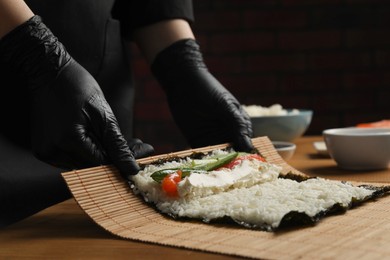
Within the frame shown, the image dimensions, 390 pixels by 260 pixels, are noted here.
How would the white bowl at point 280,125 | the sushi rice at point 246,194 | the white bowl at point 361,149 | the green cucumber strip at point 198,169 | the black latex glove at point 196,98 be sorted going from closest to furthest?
1. the sushi rice at point 246,194
2. the green cucumber strip at point 198,169
3. the white bowl at point 361,149
4. the black latex glove at point 196,98
5. the white bowl at point 280,125

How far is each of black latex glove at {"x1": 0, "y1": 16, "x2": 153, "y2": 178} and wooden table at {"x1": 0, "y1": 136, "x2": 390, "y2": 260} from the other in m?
0.12

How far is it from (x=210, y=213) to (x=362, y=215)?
0.87 ft

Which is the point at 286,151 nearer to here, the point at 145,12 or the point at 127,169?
the point at 145,12

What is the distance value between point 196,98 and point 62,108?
0.61 m

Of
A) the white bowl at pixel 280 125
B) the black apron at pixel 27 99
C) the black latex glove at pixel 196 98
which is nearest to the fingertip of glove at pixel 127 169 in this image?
the black apron at pixel 27 99

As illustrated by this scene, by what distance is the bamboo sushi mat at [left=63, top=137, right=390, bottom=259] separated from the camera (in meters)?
0.90

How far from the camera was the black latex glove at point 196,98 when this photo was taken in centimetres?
181

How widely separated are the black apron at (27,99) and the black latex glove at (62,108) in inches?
7.2

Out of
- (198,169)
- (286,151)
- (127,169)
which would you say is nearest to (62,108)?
(127,169)

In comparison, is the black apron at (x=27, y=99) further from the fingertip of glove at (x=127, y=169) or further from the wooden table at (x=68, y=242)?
the fingertip of glove at (x=127, y=169)

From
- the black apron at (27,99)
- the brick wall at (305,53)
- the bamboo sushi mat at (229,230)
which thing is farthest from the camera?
the brick wall at (305,53)

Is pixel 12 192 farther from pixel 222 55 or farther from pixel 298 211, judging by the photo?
pixel 222 55

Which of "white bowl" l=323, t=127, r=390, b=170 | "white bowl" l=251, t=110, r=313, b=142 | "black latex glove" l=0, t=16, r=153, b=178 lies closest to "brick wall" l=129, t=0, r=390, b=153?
"white bowl" l=251, t=110, r=313, b=142

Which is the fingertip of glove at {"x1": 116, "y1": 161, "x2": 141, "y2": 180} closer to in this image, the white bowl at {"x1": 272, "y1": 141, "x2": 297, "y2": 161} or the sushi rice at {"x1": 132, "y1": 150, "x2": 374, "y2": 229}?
the sushi rice at {"x1": 132, "y1": 150, "x2": 374, "y2": 229}
